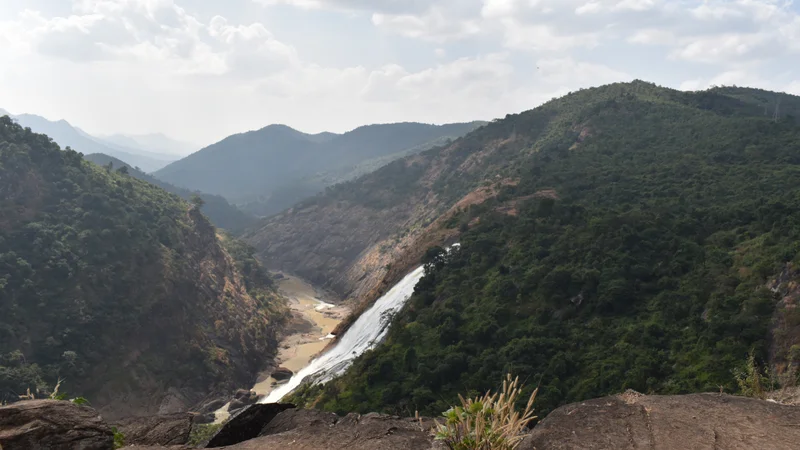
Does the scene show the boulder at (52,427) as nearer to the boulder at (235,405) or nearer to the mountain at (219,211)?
the boulder at (235,405)

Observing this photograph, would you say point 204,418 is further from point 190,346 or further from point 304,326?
point 304,326

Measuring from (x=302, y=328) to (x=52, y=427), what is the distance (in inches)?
2050

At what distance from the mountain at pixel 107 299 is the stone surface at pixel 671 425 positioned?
102ft

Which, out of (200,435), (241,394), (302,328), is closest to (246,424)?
(200,435)

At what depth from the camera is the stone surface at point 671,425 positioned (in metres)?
6.40

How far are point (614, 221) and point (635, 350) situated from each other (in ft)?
40.2

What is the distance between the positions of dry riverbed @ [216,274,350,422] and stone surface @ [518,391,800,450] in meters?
33.4

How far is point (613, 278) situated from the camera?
25641 mm

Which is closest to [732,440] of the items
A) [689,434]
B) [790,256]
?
[689,434]

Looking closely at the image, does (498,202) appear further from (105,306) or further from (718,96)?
(718,96)

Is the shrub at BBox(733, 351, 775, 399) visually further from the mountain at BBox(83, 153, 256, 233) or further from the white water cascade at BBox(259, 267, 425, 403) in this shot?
the mountain at BBox(83, 153, 256, 233)

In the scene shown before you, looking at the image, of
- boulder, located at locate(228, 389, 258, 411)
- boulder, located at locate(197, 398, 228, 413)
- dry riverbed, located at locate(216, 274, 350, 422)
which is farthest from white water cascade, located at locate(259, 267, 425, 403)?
dry riverbed, located at locate(216, 274, 350, 422)

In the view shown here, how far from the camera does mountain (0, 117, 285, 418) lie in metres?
34.7

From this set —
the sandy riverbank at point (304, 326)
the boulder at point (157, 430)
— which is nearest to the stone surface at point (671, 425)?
the boulder at point (157, 430)
